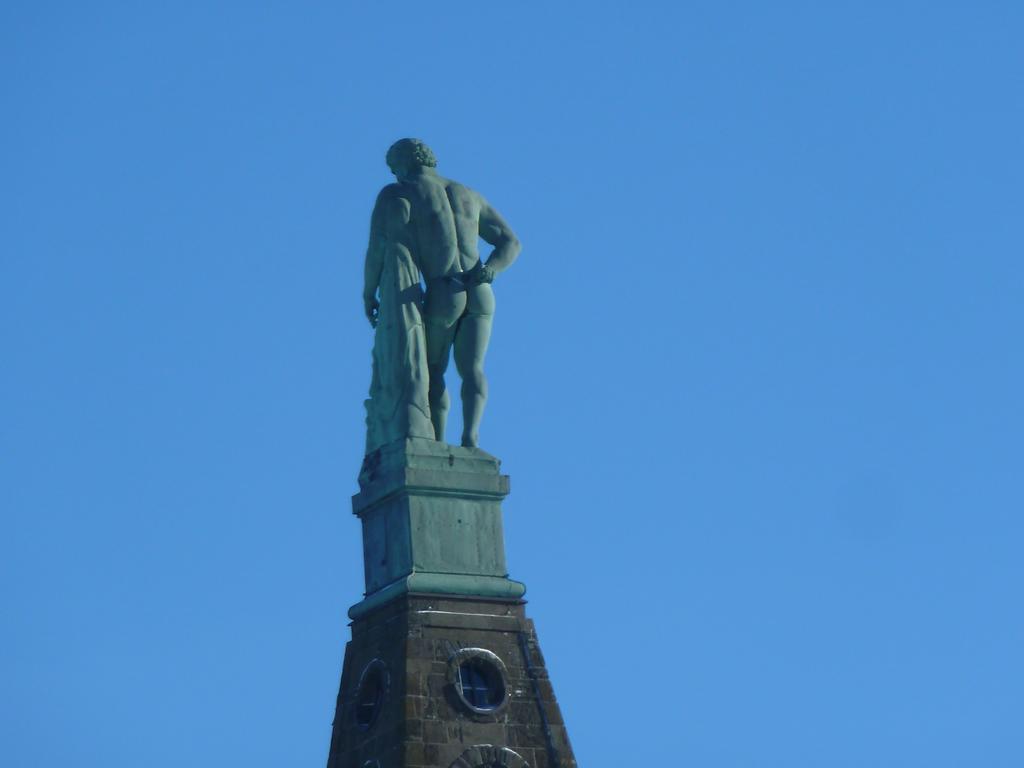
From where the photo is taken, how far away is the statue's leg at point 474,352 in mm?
52469

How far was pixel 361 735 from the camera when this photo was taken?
4994 centimetres

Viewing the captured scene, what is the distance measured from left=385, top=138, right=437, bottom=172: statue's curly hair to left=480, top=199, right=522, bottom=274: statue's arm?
52.4 inches

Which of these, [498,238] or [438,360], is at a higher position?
[498,238]

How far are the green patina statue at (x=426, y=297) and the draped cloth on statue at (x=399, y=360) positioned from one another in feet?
0.06

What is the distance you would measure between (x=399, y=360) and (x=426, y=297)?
149cm

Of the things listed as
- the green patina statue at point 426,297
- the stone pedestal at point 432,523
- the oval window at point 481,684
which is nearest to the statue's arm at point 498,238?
the green patina statue at point 426,297

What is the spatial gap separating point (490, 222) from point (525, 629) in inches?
314

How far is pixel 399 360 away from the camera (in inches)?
2044

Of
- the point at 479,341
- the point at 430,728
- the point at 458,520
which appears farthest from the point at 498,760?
the point at 479,341

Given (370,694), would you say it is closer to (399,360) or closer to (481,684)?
(481,684)

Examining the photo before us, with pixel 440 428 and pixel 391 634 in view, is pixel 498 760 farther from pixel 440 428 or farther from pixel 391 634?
pixel 440 428

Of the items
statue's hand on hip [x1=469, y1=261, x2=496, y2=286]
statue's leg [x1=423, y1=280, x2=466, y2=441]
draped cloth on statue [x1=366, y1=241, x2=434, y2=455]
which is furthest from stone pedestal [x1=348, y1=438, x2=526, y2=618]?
statue's hand on hip [x1=469, y1=261, x2=496, y2=286]

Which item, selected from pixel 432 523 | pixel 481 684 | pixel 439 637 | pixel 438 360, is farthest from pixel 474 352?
pixel 481 684

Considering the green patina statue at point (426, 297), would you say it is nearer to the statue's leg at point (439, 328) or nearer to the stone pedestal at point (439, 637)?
the statue's leg at point (439, 328)
